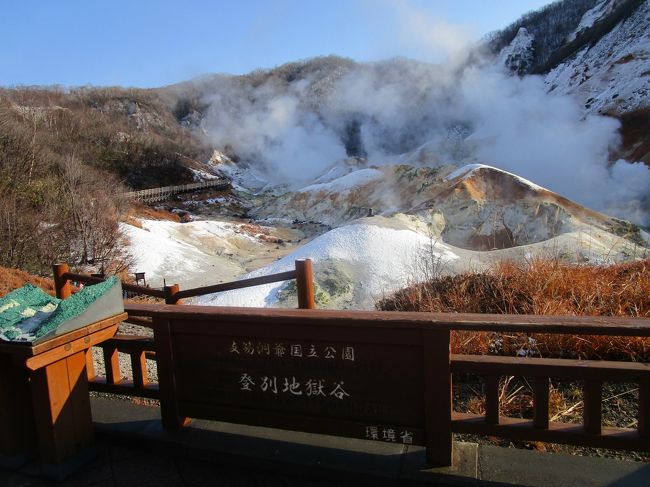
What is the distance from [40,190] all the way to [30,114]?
2711cm

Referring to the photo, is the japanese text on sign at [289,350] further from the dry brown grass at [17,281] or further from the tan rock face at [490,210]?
the tan rock face at [490,210]

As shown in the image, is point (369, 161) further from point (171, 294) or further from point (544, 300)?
point (171, 294)

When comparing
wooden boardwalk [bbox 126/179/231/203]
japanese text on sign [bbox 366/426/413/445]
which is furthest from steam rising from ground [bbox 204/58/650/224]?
japanese text on sign [bbox 366/426/413/445]

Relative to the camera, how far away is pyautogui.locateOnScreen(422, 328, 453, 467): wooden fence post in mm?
2287

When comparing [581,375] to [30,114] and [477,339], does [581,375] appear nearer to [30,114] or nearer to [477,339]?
[477,339]

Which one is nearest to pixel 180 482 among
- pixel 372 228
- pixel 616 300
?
pixel 616 300

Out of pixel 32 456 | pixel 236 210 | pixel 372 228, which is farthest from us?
pixel 236 210

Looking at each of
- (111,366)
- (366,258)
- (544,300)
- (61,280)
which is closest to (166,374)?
(111,366)

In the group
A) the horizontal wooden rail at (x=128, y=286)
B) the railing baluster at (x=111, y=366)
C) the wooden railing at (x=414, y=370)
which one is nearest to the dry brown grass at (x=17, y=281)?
the horizontal wooden rail at (x=128, y=286)

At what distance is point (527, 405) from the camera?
144 inches

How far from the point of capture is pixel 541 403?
2418mm

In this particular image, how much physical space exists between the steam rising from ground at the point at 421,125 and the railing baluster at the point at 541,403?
2106 cm

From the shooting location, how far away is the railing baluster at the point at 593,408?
2.33 metres

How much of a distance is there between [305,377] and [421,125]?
177 feet
